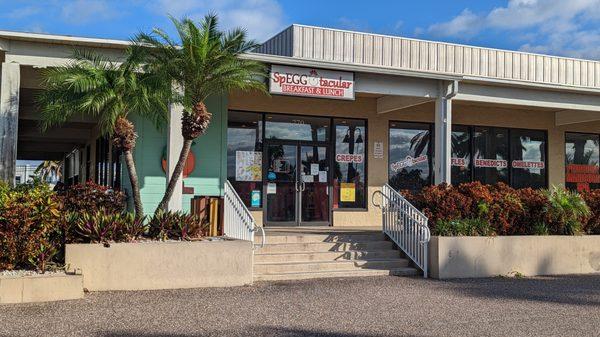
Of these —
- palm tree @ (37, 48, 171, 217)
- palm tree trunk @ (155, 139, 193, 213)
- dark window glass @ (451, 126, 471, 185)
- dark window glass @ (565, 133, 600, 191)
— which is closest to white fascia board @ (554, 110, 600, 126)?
dark window glass @ (565, 133, 600, 191)

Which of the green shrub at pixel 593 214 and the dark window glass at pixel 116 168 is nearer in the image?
the green shrub at pixel 593 214

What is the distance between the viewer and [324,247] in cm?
1106

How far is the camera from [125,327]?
6477 millimetres

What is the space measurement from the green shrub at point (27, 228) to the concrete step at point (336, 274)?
3.28 meters

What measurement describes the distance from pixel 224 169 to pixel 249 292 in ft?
16.0

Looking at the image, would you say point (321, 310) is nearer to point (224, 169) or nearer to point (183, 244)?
point (183, 244)

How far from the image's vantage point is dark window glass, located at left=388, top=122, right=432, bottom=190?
15.6 meters

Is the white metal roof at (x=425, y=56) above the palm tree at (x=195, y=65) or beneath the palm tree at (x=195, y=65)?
above

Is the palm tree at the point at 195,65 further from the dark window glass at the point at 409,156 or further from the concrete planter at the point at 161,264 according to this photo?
the dark window glass at the point at 409,156

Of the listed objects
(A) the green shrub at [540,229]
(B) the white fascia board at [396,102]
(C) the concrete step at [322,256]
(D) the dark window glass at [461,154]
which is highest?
(B) the white fascia board at [396,102]

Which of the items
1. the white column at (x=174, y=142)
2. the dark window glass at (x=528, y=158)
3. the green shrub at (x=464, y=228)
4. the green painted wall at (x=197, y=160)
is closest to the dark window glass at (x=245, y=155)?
the green painted wall at (x=197, y=160)

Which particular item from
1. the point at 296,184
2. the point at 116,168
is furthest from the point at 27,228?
the point at 296,184

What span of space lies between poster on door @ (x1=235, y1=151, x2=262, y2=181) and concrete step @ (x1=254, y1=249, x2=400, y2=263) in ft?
11.9

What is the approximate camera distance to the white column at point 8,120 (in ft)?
32.9
